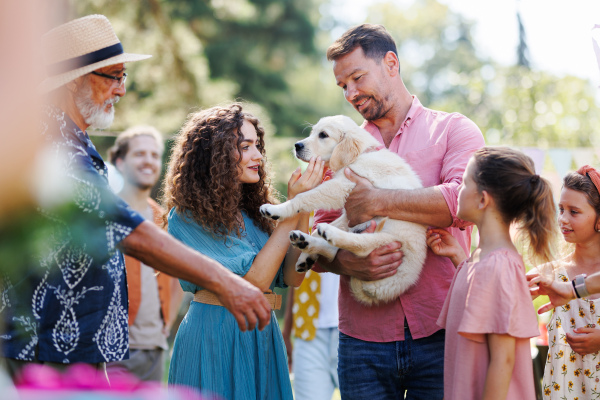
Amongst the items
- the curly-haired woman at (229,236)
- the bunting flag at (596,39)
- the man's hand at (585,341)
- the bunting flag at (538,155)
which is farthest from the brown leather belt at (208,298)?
the bunting flag at (538,155)

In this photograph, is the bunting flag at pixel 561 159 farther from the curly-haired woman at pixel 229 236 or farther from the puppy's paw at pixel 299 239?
the puppy's paw at pixel 299 239

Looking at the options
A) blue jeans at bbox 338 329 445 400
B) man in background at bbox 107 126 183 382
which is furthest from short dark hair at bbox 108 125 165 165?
blue jeans at bbox 338 329 445 400

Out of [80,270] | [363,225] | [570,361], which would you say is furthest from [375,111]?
[80,270]

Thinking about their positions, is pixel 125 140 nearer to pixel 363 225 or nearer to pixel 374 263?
pixel 363 225

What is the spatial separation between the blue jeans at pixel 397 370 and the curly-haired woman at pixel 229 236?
1.19ft

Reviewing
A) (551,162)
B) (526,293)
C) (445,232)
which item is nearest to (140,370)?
(445,232)

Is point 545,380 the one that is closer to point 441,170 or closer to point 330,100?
point 441,170

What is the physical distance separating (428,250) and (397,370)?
2.09 feet

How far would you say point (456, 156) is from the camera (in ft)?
9.07

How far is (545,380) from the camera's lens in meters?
3.05

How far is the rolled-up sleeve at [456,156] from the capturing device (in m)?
2.63

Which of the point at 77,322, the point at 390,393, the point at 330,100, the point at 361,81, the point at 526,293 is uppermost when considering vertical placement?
the point at 330,100

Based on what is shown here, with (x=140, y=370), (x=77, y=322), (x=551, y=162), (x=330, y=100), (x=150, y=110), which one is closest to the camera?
(x=77, y=322)

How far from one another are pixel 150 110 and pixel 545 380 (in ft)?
37.8
